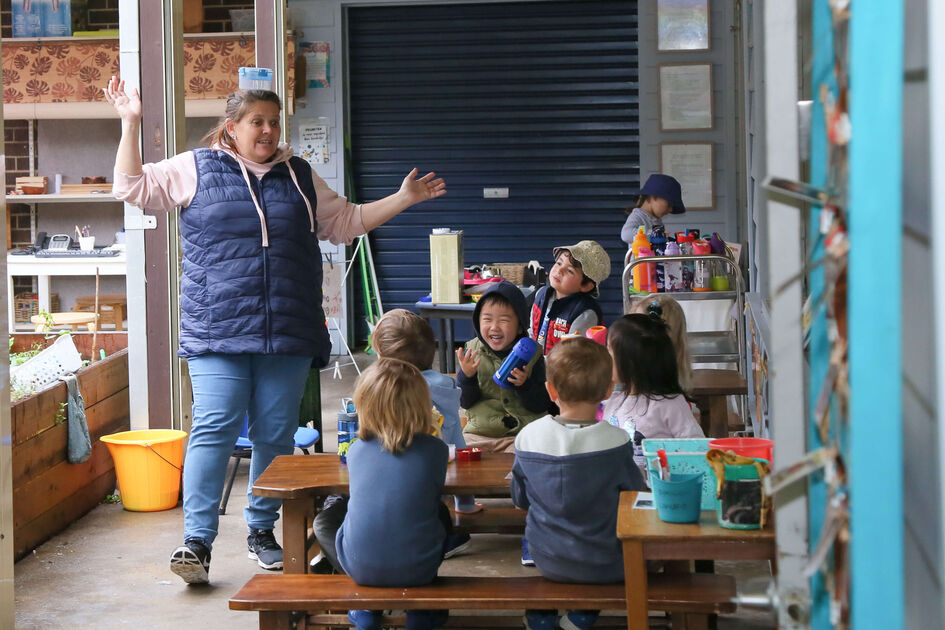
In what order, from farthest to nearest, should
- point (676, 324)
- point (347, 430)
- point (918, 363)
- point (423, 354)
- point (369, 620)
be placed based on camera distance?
point (676, 324), point (423, 354), point (347, 430), point (369, 620), point (918, 363)

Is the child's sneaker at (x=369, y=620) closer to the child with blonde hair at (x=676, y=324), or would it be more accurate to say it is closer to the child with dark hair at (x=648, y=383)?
the child with dark hair at (x=648, y=383)

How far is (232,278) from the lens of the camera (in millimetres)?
4141

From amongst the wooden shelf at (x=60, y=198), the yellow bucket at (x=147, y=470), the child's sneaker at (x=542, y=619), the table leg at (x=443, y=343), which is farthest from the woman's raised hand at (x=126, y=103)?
the wooden shelf at (x=60, y=198)

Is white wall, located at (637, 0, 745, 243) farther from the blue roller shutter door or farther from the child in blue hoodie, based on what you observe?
the child in blue hoodie

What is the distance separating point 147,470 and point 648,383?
2.74 metres

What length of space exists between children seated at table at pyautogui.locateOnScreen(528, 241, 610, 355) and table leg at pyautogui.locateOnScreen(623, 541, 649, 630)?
8.18ft

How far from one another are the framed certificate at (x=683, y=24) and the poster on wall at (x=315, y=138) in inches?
128

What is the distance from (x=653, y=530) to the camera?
240cm

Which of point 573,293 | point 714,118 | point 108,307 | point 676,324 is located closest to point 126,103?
point 573,293

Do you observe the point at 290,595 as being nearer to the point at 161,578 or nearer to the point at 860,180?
the point at 161,578

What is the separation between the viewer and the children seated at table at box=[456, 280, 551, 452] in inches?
177

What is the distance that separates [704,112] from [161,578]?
7.43 metres

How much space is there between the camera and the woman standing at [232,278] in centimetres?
414

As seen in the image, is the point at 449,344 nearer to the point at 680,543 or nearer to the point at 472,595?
the point at 472,595
